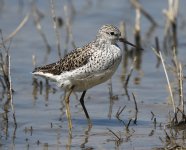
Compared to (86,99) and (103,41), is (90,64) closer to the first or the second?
(103,41)

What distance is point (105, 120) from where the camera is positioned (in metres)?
A: 9.19

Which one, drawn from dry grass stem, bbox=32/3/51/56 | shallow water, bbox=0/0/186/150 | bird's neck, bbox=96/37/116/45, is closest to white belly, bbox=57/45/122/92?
bird's neck, bbox=96/37/116/45

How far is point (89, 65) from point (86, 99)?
1.61 meters

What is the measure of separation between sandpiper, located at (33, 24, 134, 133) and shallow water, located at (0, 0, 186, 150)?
393 millimetres

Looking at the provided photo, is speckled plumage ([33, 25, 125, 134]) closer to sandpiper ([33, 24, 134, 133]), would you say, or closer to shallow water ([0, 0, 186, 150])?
sandpiper ([33, 24, 134, 133])

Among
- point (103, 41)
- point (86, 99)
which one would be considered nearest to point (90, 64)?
point (103, 41)

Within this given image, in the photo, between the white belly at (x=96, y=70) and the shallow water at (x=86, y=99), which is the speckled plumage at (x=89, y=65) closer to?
the white belly at (x=96, y=70)

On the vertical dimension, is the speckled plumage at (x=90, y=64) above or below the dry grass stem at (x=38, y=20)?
below

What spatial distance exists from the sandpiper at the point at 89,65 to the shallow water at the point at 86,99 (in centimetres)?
39

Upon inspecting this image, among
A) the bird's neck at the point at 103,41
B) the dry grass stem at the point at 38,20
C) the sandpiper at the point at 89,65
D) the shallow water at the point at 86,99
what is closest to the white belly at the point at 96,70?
the sandpiper at the point at 89,65

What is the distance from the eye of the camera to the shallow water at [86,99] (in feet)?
26.8

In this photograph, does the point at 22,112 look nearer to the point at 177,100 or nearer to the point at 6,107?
the point at 6,107

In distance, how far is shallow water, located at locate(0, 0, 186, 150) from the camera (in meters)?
8.18

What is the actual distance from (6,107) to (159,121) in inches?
90.9
